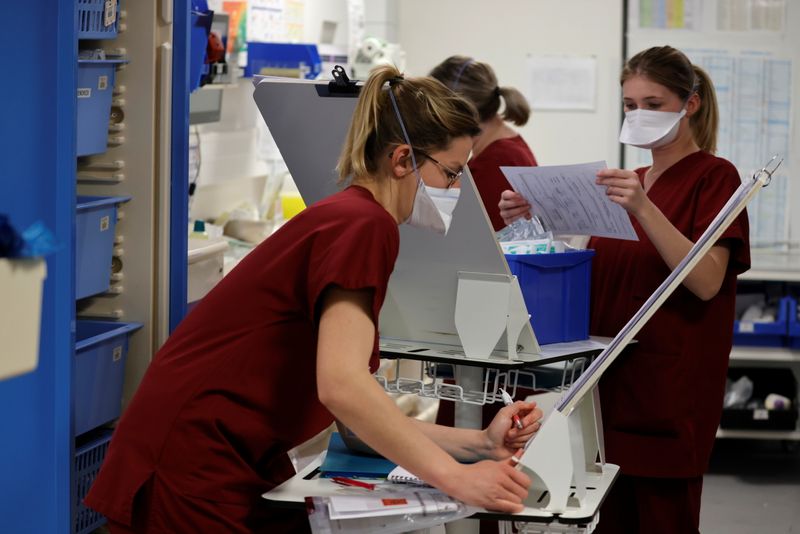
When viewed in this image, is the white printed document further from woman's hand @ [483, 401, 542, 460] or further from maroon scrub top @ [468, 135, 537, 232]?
woman's hand @ [483, 401, 542, 460]

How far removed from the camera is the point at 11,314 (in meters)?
0.98

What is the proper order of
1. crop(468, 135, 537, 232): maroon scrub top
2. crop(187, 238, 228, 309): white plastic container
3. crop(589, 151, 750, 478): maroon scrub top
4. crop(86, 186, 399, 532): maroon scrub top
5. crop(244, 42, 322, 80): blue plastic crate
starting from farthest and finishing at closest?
1. crop(244, 42, 322, 80): blue plastic crate
2. crop(468, 135, 537, 232): maroon scrub top
3. crop(187, 238, 228, 309): white plastic container
4. crop(589, 151, 750, 478): maroon scrub top
5. crop(86, 186, 399, 532): maroon scrub top

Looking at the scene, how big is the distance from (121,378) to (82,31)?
2.96ft

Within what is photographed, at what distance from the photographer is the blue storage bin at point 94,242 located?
2.59 meters

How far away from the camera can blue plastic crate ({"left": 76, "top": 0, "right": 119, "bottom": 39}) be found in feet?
8.34

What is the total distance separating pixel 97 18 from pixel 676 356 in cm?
162

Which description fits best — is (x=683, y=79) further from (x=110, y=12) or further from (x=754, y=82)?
(x=754, y=82)

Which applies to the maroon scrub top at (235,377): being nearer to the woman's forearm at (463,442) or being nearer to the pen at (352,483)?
the pen at (352,483)

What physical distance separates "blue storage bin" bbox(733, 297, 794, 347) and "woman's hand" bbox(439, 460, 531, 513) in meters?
3.33

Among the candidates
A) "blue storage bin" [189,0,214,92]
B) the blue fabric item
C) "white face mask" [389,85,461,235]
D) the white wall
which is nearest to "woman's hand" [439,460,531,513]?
"white face mask" [389,85,461,235]

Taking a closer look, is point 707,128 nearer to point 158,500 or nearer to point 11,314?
point 158,500

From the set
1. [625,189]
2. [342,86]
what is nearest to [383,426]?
[342,86]

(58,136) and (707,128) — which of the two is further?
(707,128)

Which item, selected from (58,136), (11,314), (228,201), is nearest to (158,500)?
(11,314)
